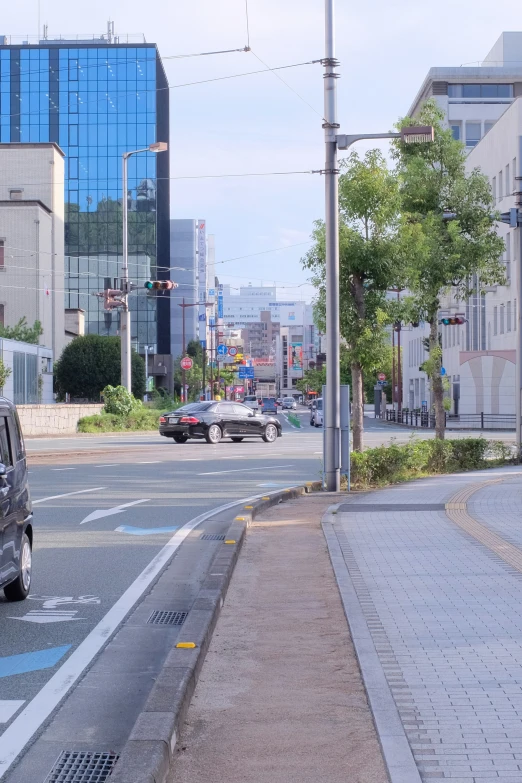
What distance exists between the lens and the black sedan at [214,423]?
121 ft

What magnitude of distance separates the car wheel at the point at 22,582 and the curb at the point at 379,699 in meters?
2.61

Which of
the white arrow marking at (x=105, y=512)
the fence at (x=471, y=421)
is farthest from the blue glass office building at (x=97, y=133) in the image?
the white arrow marking at (x=105, y=512)

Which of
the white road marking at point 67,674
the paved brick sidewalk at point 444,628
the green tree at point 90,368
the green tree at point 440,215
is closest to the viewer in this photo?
the paved brick sidewalk at point 444,628

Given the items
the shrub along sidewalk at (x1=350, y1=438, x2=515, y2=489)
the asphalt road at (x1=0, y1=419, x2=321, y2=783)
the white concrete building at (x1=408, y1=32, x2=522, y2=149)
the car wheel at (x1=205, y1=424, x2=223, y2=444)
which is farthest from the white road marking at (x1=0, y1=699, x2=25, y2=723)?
the white concrete building at (x1=408, y1=32, x2=522, y2=149)

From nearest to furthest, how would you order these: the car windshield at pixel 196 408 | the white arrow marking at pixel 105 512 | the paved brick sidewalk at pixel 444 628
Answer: the paved brick sidewalk at pixel 444 628 < the white arrow marking at pixel 105 512 < the car windshield at pixel 196 408

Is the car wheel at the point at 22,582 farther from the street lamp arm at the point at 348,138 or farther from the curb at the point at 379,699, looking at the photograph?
the street lamp arm at the point at 348,138

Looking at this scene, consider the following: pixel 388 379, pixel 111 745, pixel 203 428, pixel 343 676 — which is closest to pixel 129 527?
pixel 343 676

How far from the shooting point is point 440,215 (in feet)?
89.5

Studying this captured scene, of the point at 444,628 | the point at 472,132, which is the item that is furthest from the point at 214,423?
the point at 472,132

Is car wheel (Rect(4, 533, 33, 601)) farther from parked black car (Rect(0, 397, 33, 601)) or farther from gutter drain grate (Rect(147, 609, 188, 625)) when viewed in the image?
gutter drain grate (Rect(147, 609, 188, 625))

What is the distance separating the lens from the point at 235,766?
480 cm

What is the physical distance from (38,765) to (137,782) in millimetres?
872

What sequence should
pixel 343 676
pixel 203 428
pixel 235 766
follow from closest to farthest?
pixel 235 766
pixel 343 676
pixel 203 428

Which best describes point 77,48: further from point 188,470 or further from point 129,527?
point 129,527
